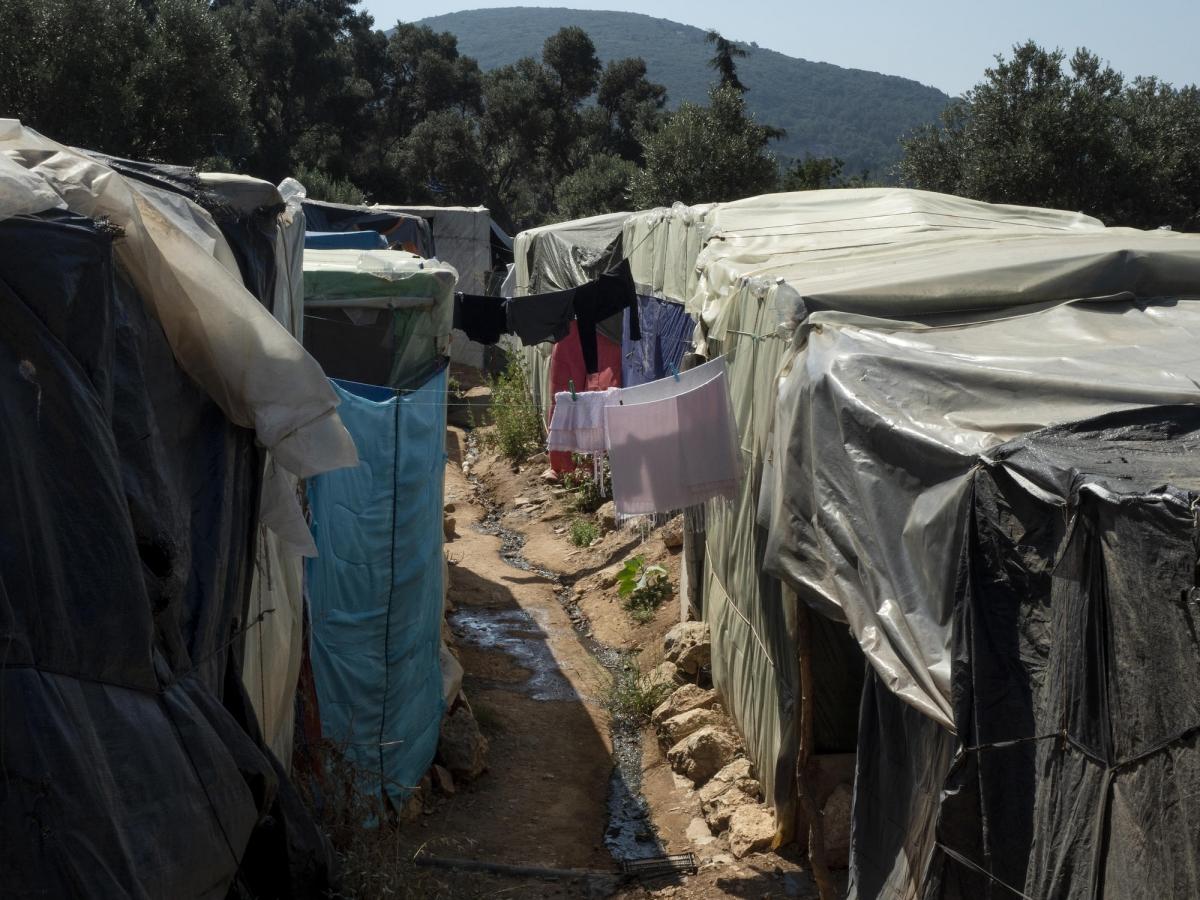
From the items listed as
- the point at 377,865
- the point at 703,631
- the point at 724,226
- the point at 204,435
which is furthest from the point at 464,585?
the point at 204,435

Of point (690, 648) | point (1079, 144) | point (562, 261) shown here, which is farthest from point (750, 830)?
point (1079, 144)

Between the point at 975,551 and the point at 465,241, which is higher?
the point at 465,241

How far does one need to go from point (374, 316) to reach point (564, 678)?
3.69 m

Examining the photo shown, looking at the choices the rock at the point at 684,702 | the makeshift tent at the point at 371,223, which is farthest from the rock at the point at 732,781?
the makeshift tent at the point at 371,223

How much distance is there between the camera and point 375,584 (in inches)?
244

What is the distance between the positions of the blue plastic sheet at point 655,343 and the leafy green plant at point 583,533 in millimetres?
1565

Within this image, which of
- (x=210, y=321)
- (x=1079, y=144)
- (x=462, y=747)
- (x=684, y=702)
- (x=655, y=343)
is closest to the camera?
(x=210, y=321)

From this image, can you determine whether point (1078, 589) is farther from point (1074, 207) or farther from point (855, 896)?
point (1074, 207)

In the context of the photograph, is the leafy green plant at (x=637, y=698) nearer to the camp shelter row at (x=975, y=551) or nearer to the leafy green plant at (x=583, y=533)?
the camp shelter row at (x=975, y=551)

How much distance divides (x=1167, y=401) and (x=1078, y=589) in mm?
1096

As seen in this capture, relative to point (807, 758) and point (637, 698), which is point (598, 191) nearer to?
point (637, 698)

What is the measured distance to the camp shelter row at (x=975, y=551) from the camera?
2.71 metres

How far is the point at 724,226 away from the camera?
8859mm

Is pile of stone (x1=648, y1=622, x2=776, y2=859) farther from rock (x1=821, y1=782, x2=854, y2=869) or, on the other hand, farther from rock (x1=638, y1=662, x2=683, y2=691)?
rock (x1=821, y1=782, x2=854, y2=869)
